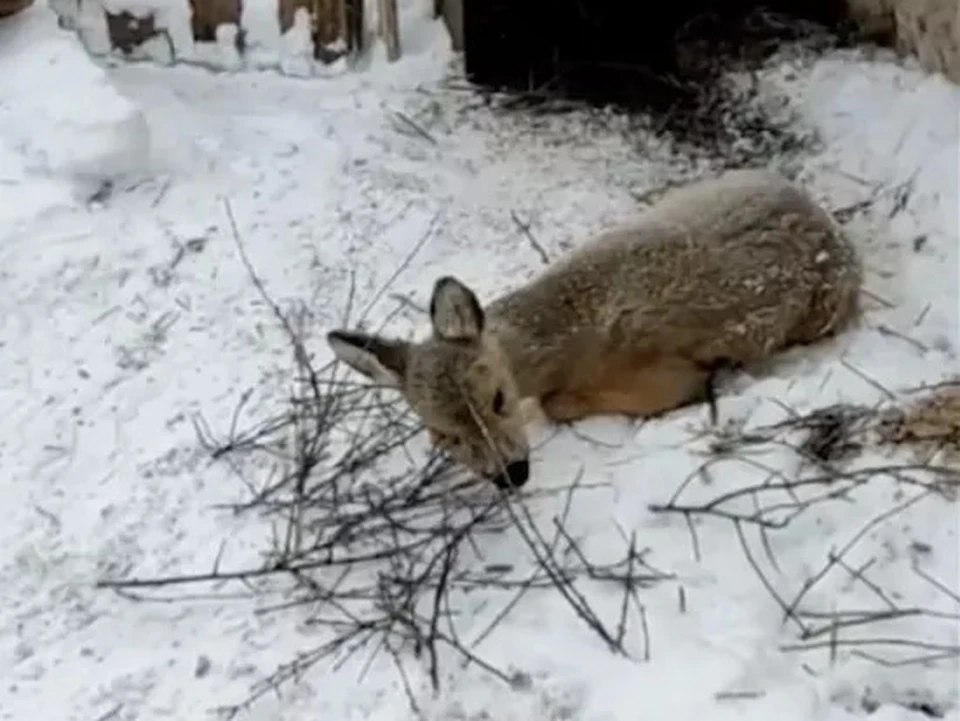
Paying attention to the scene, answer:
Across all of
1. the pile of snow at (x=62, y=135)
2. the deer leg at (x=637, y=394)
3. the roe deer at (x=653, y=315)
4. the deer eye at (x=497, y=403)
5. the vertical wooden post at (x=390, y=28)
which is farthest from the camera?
the vertical wooden post at (x=390, y=28)

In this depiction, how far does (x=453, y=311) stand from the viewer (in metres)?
4.79

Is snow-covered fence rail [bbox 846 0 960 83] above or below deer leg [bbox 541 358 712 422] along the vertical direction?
above

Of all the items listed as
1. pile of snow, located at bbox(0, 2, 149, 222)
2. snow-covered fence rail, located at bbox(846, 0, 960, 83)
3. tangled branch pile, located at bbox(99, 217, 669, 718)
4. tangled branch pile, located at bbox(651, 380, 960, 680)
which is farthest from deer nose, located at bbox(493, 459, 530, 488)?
snow-covered fence rail, located at bbox(846, 0, 960, 83)

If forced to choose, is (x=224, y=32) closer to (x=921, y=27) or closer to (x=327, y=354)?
(x=327, y=354)

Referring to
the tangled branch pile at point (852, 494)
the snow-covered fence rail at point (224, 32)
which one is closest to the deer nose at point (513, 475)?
the tangled branch pile at point (852, 494)

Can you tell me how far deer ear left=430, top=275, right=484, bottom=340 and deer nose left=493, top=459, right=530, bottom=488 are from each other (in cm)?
37

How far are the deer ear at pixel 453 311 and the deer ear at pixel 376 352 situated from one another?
0.37 feet

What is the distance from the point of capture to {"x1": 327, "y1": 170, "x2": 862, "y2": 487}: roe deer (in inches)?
193

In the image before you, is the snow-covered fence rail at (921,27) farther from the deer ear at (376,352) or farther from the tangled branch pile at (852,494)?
the deer ear at (376,352)

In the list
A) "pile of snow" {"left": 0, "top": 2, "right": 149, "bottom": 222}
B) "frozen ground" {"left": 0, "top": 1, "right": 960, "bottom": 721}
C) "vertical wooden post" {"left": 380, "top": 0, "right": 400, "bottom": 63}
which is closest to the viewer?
"frozen ground" {"left": 0, "top": 1, "right": 960, "bottom": 721}

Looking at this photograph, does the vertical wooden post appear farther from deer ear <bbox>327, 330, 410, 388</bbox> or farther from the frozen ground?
deer ear <bbox>327, 330, 410, 388</bbox>

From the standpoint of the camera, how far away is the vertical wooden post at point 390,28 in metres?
6.90

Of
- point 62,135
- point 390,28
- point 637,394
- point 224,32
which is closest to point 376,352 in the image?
point 637,394

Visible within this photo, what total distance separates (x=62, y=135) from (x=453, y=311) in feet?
6.64
